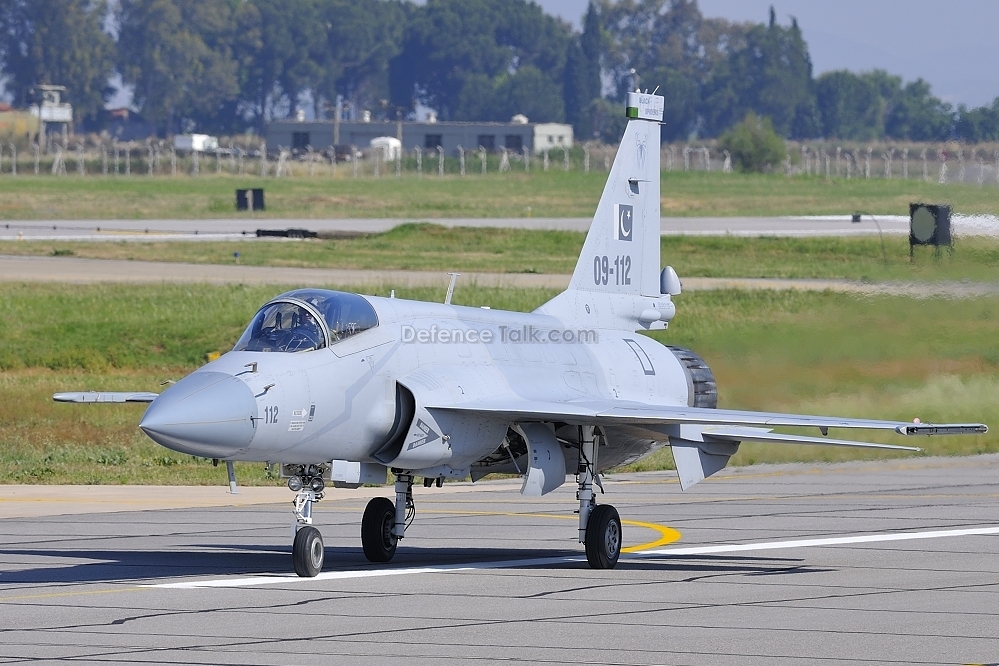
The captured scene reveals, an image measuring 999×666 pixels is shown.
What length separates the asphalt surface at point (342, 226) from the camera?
66.8 m

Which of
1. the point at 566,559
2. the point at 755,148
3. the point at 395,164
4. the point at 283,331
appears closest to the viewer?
the point at 283,331

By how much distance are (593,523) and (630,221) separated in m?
5.16

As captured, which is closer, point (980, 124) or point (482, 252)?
point (980, 124)

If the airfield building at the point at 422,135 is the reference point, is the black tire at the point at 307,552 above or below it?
below

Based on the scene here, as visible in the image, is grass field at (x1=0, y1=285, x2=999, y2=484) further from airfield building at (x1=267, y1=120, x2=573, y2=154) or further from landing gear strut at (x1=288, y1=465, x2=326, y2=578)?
airfield building at (x1=267, y1=120, x2=573, y2=154)

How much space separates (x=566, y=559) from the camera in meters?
18.1

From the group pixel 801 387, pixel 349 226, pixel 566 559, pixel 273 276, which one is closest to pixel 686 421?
pixel 566 559

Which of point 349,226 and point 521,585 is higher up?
point 349,226

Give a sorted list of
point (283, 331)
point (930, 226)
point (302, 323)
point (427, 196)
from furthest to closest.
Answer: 1. point (427, 196)
2. point (930, 226)
3. point (302, 323)
4. point (283, 331)

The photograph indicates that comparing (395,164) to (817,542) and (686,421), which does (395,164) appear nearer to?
(817,542)

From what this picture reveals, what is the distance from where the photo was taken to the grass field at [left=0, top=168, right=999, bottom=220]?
86000 millimetres

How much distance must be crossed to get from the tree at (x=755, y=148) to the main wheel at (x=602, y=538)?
404 feet

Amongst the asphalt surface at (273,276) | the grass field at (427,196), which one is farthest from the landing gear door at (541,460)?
the grass field at (427,196)

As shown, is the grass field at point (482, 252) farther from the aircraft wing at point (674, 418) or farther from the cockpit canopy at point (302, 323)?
the cockpit canopy at point (302, 323)
